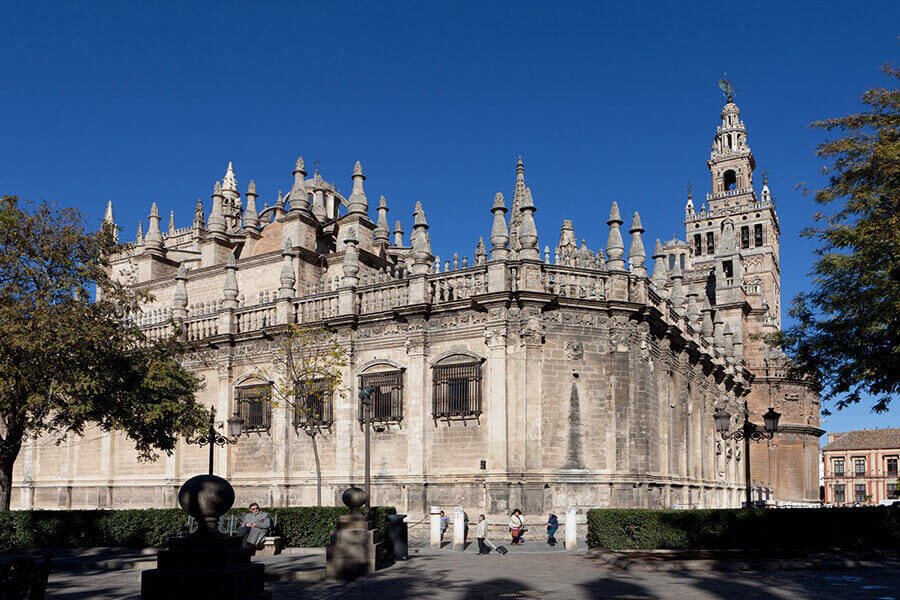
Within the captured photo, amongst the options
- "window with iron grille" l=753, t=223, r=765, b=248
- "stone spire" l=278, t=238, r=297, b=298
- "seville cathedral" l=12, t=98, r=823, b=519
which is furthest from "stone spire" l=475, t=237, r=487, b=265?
"window with iron grille" l=753, t=223, r=765, b=248

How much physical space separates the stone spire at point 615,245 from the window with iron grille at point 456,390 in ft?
18.6

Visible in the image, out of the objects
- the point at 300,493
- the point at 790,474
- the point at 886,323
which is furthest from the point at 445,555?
the point at 790,474

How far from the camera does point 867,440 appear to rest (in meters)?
108

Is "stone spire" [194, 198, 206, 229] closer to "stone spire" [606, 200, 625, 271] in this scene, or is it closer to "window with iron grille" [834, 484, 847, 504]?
"stone spire" [606, 200, 625, 271]

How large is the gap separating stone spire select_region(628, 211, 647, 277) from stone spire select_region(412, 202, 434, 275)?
694 cm

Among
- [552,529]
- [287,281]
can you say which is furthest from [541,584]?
[287,281]

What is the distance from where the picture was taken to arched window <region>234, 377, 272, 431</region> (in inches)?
1192

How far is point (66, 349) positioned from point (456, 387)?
11507 mm

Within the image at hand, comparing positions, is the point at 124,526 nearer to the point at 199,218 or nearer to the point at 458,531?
the point at 458,531

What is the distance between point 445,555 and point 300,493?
10.2m

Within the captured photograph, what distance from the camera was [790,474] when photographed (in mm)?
50312

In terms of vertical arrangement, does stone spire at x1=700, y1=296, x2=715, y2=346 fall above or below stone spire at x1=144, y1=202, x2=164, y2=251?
below

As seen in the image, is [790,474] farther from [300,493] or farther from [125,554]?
[125,554]

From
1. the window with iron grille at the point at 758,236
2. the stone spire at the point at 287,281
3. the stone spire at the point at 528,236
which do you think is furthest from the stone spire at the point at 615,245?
the window with iron grille at the point at 758,236
